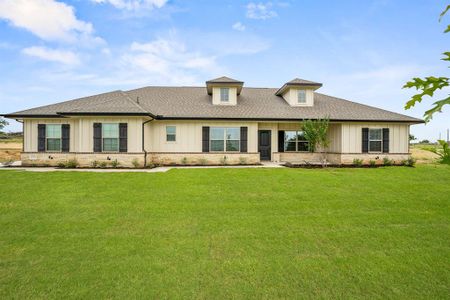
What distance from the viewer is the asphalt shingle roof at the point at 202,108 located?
1478 cm

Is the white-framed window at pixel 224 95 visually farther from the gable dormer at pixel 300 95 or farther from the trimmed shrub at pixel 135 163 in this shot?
the trimmed shrub at pixel 135 163

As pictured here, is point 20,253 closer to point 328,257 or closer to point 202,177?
point 328,257

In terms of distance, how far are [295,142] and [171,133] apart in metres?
8.94

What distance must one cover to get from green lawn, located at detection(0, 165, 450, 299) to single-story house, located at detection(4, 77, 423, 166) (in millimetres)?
6774

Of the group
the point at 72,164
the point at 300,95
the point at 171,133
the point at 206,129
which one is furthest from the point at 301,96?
the point at 72,164

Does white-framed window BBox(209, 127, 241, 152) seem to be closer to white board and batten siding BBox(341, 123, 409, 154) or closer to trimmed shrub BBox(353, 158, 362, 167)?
white board and batten siding BBox(341, 123, 409, 154)

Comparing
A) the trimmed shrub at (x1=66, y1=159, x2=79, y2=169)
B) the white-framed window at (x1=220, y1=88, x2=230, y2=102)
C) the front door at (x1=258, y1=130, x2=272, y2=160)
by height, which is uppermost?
the white-framed window at (x1=220, y1=88, x2=230, y2=102)

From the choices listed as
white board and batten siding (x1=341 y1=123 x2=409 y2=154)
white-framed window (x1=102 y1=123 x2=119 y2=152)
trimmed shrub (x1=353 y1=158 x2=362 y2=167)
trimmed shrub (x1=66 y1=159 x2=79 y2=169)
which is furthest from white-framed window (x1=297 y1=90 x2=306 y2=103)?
trimmed shrub (x1=66 y1=159 x2=79 y2=169)

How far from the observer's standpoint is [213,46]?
20.1 metres

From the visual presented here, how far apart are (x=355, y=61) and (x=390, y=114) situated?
4.58 m

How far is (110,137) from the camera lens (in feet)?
46.6

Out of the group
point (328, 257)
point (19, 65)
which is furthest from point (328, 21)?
point (19, 65)

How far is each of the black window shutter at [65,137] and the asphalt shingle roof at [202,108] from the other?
40.2 inches

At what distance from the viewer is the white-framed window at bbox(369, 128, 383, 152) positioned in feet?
54.2
